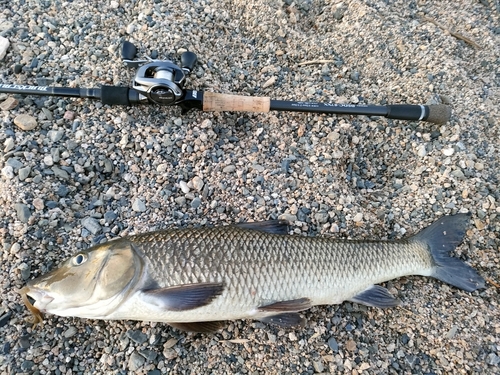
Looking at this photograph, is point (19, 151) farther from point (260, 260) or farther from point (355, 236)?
point (355, 236)

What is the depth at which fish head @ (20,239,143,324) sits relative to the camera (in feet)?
7.22

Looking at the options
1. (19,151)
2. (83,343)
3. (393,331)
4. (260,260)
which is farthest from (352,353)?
(19,151)

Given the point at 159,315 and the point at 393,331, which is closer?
the point at 159,315

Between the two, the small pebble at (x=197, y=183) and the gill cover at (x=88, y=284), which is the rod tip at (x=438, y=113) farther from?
the gill cover at (x=88, y=284)

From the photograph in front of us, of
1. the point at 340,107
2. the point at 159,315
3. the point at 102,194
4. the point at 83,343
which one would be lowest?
the point at 83,343

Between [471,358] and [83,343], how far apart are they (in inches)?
97.4

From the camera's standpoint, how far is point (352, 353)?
2.52 m

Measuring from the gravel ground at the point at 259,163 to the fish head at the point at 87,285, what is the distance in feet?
1.02

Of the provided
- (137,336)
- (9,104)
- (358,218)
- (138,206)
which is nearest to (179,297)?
(137,336)

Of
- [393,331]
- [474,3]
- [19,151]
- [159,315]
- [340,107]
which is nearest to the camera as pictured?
[159,315]

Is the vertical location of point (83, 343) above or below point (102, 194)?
below

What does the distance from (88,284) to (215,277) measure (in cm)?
72

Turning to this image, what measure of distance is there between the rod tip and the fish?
123 cm

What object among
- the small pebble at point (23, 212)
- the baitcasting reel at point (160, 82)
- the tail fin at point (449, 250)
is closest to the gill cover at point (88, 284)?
the small pebble at point (23, 212)
